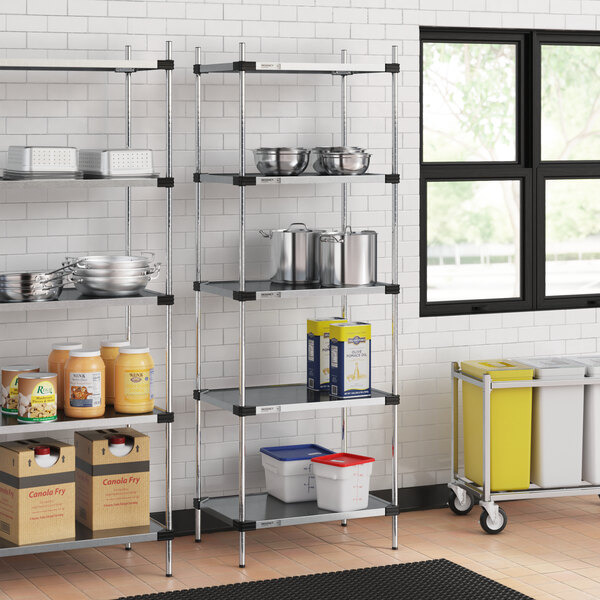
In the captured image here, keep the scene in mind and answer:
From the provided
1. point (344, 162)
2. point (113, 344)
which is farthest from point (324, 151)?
point (113, 344)

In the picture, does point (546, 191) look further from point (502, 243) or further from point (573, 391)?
point (573, 391)

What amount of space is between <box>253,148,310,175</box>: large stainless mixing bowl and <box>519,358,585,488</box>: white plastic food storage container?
4.87 feet

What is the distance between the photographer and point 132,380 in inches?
189

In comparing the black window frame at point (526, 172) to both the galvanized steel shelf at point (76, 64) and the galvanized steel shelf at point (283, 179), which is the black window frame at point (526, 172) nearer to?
the galvanized steel shelf at point (283, 179)

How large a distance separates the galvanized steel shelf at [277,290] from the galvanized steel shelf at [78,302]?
0.34 meters

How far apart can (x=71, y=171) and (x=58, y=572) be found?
166 centimetres

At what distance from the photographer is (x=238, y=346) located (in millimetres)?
5527

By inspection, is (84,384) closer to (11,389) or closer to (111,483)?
(11,389)

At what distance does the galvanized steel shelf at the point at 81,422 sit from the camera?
179 inches

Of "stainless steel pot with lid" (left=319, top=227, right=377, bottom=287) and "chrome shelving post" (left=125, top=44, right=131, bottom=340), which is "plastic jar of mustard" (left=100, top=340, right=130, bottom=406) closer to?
"chrome shelving post" (left=125, top=44, right=131, bottom=340)

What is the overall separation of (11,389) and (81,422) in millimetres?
350

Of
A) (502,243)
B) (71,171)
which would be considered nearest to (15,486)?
(71,171)

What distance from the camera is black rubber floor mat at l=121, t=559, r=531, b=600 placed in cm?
453

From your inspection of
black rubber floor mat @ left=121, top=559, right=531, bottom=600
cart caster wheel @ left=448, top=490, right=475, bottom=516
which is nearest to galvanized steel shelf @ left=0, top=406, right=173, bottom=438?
black rubber floor mat @ left=121, top=559, right=531, bottom=600
